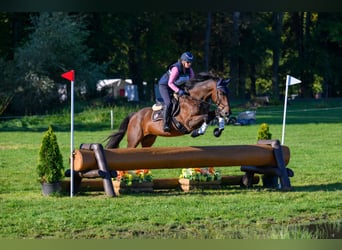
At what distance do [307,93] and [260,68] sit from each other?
9945 millimetres

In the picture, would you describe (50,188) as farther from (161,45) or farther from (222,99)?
(161,45)

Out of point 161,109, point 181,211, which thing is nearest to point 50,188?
point 161,109

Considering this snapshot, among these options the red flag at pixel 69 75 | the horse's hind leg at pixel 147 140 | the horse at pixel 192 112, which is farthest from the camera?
the horse's hind leg at pixel 147 140

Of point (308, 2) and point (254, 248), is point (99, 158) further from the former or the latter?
point (308, 2)

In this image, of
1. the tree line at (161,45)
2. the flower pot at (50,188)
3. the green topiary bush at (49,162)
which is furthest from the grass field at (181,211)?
the tree line at (161,45)

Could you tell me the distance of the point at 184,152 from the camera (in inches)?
412

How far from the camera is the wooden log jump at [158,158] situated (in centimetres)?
1019

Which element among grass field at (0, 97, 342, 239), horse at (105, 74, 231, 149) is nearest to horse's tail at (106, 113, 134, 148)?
horse at (105, 74, 231, 149)

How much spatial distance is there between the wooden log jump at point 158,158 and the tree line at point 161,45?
85.2ft

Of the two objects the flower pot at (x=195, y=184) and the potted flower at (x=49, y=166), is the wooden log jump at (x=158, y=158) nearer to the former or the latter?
the potted flower at (x=49, y=166)

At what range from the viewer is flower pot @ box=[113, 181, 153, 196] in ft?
35.1

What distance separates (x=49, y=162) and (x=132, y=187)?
1.36 meters

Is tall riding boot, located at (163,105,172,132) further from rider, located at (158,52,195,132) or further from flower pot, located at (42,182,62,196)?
flower pot, located at (42,182,62,196)

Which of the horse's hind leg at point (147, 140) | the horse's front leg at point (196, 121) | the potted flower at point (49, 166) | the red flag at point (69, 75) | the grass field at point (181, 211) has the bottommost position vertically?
the grass field at point (181, 211)
